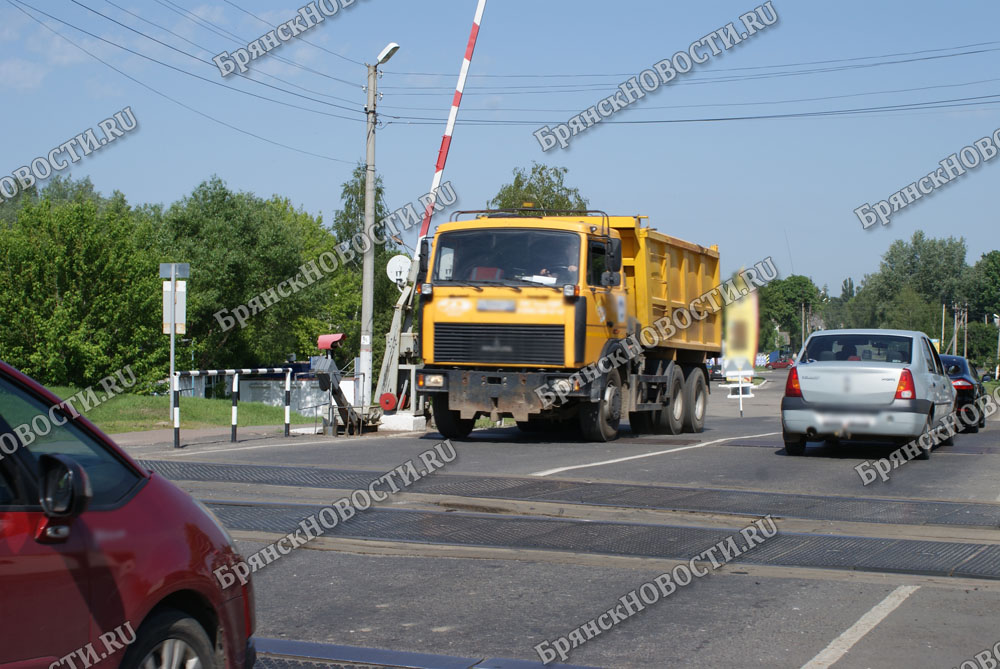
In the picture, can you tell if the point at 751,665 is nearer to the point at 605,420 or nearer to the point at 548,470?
the point at 548,470

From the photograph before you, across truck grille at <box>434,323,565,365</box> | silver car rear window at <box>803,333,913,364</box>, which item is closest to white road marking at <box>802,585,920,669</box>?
silver car rear window at <box>803,333,913,364</box>

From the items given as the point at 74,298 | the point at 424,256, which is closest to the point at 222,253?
the point at 74,298

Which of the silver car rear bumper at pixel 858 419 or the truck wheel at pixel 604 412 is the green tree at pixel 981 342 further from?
the silver car rear bumper at pixel 858 419

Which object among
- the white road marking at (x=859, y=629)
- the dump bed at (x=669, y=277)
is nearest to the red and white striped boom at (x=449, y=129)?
the dump bed at (x=669, y=277)

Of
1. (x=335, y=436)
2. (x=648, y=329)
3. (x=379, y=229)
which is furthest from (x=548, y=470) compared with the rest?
(x=379, y=229)

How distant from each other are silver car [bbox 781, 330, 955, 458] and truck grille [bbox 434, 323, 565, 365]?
11.4 ft

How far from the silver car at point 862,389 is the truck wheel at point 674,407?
4.72 meters

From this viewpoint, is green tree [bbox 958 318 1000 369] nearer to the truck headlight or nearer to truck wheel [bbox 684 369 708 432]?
truck wheel [bbox 684 369 708 432]

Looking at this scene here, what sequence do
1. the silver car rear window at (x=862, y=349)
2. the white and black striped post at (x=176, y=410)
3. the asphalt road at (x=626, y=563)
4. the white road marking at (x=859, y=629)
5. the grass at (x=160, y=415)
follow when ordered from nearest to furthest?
the white road marking at (x=859, y=629) → the asphalt road at (x=626, y=563) → the silver car rear window at (x=862, y=349) → the white and black striped post at (x=176, y=410) → the grass at (x=160, y=415)

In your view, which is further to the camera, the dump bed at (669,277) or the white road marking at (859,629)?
the dump bed at (669,277)

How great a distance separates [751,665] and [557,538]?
10.9 ft

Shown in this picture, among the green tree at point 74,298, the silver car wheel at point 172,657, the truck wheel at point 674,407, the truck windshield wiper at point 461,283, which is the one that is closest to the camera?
the silver car wheel at point 172,657

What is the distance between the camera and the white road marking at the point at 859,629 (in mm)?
5039

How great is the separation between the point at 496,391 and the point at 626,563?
854 cm
